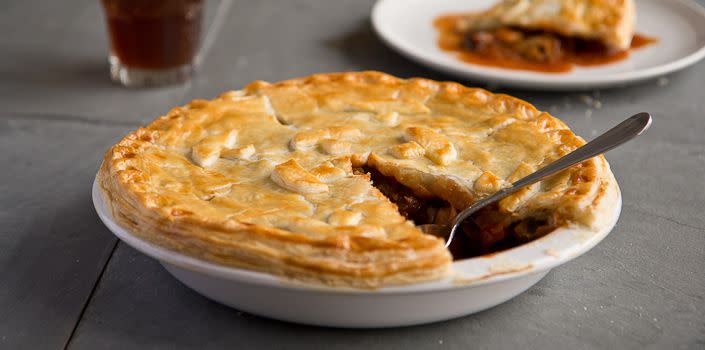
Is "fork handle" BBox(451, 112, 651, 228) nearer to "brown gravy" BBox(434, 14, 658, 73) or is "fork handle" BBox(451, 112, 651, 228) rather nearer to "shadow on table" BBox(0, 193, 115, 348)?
"shadow on table" BBox(0, 193, 115, 348)

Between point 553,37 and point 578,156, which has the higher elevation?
point 578,156

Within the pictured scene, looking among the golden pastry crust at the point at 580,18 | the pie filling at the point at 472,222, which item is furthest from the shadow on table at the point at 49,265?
the golden pastry crust at the point at 580,18

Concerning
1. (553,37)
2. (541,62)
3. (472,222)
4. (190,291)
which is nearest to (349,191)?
(472,222)

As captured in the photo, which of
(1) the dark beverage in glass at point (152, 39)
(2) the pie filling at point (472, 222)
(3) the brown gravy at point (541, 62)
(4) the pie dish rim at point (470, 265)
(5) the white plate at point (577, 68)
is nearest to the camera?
(4) the pie dish rim at point (470, 265)

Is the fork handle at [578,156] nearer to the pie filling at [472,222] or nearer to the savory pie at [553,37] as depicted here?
the pie filling at [472,222]

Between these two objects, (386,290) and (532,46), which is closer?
(386,290)

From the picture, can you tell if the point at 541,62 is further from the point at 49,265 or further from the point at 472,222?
the point at 49,265
